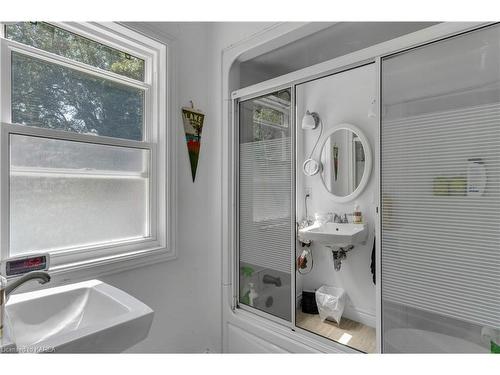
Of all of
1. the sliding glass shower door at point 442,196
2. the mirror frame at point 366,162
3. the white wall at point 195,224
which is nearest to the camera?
the sliding glass shower door at point 442,196

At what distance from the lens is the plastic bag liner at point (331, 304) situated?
Answer: 2410 mm

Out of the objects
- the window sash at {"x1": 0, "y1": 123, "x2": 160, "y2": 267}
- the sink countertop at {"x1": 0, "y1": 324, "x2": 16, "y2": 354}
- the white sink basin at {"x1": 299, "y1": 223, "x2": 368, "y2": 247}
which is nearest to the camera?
the sink countertop at {"x1": 0, "y1": 324, "x2": 16, "y2": 354}

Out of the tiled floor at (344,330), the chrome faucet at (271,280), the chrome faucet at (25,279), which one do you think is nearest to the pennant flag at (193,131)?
the chrome faucet at (271,280)

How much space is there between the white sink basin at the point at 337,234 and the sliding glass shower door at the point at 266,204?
1.50ft

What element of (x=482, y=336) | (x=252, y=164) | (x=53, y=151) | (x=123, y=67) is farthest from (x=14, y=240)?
(x=482, y=336)

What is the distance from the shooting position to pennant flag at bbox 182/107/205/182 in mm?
1981

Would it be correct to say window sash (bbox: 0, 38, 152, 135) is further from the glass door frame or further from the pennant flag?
the glass door frame

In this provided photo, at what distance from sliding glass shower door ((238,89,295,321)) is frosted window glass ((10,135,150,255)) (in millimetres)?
733

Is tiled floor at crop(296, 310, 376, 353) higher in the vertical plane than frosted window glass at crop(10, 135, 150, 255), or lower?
lower

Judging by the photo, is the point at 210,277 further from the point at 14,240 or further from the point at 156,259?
the point at 14,240

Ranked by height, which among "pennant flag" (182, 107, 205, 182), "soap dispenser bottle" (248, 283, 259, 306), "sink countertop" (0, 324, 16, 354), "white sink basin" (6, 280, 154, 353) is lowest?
"soap dispenser bottle" (248, 283, 259, 306)

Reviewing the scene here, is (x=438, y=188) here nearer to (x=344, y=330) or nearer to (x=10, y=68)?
(x=344, y=330)

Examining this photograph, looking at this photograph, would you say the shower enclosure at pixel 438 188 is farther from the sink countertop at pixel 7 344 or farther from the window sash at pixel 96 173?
the sink countertop at pixel 7 344

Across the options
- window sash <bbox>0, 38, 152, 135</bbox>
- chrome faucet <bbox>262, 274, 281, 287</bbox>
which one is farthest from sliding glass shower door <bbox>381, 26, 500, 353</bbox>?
window sash <bbox>0, 38, 152, 135</bbox>
